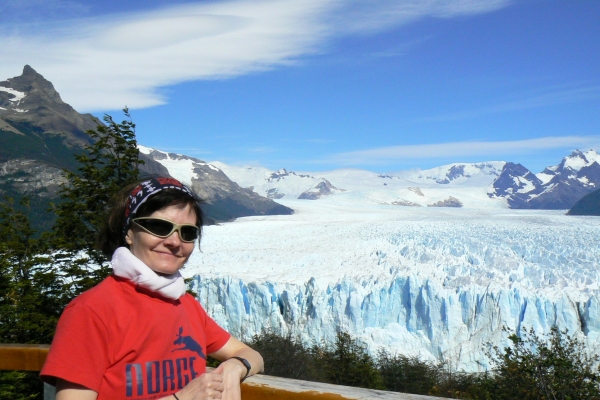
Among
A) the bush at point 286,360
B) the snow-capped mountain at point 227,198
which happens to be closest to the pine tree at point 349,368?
the bush at point 286,360

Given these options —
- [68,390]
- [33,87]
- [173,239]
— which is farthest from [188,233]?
[33,87]

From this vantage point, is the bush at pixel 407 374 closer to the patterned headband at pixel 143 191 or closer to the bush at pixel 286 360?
the bush at pixel 286 360

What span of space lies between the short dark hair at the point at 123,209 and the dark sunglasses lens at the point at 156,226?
0.02 metres

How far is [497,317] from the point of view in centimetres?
1461

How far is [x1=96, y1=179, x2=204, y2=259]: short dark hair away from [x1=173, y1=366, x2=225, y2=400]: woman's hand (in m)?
0.40

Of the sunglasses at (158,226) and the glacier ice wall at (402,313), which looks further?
the glacier ice wall at (402,313)

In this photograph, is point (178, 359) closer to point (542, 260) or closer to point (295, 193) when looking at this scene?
point (542, 260)

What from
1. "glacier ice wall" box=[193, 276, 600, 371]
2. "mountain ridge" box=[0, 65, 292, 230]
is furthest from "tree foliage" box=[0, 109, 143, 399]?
"mountain ridge" box=[0, 65, 292, 230]

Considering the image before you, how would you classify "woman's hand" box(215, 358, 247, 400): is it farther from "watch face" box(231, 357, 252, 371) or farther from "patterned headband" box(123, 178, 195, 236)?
"patterned headband" box(123, 178, 195, 236)

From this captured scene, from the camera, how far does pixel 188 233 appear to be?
1535 millimetres

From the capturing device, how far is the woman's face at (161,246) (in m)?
1.47

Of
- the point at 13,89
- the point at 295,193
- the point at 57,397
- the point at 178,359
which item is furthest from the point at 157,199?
the point at 295,193

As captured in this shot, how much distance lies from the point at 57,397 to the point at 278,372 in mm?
10225

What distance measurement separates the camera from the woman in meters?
1.26
